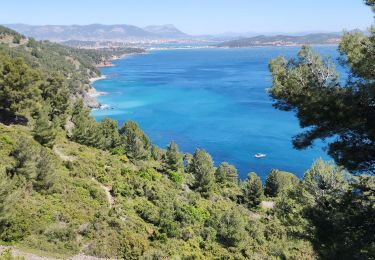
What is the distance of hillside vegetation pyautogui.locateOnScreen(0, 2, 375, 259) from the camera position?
1380cm

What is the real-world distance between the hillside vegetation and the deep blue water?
984 inches

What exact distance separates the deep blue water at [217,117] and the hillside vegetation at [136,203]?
25.0 metres

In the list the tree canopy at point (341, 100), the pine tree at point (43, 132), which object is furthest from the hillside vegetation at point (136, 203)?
the tree canopy at point (341, 100)

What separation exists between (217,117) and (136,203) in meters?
74.8

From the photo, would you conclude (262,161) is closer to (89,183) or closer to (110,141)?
(110,141)

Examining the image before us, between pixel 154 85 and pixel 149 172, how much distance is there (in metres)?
119

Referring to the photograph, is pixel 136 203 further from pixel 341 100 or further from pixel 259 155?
pixel 259 155

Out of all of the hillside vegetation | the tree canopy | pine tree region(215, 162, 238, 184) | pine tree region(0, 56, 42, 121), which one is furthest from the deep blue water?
the tree canopy

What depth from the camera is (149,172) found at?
4094 cm

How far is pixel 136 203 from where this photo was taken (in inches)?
1191

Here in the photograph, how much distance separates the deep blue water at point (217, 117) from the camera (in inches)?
2911

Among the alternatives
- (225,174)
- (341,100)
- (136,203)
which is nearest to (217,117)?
(225,174)

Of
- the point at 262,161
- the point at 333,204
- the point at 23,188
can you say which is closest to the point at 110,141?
the point at 23,188

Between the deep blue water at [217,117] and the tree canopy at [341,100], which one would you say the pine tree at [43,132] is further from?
the deep blue water at [217,117]
